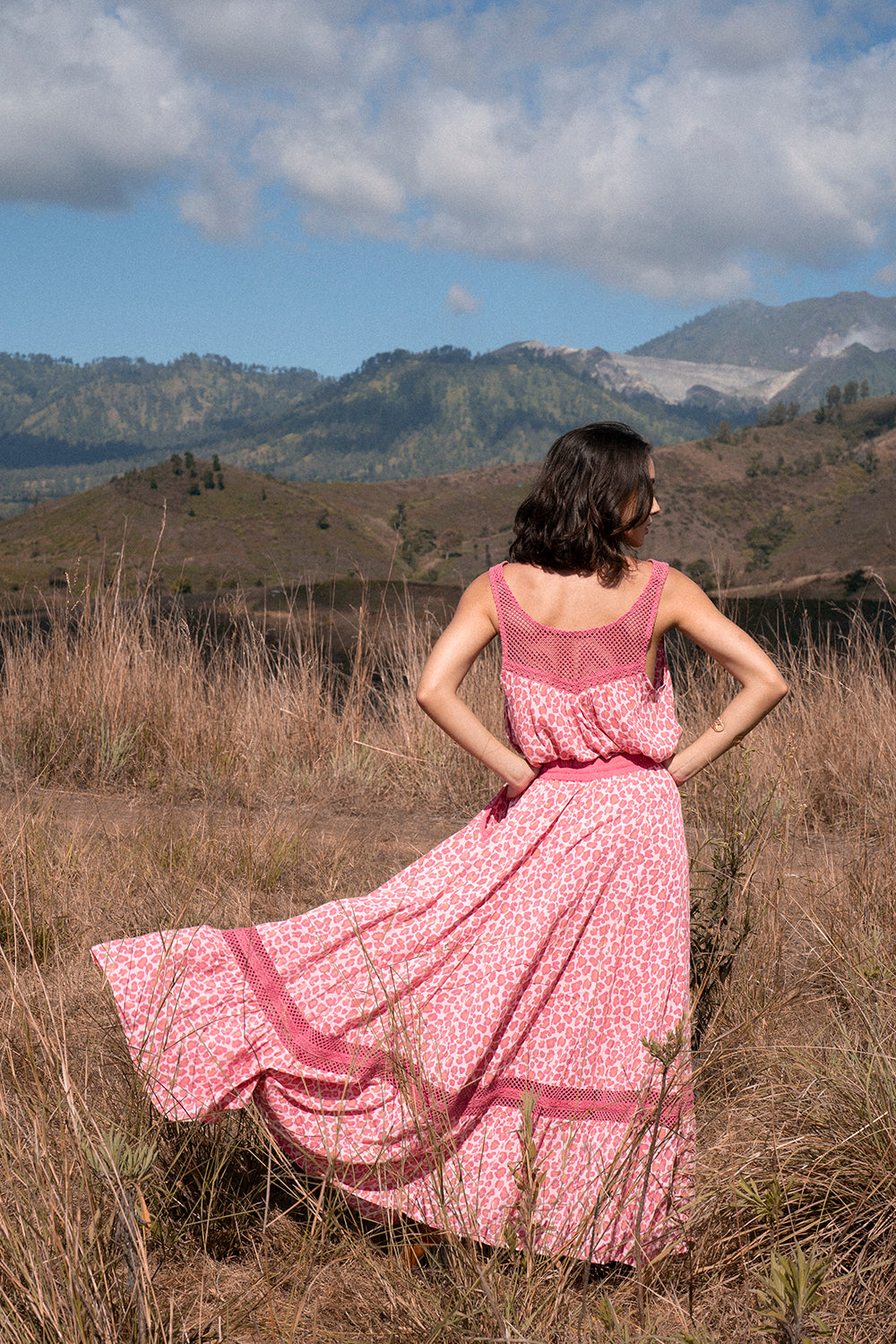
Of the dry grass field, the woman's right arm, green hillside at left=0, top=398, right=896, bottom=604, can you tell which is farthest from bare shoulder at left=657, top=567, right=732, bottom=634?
green hillside at left=0, top=398, right=896, bottom=604

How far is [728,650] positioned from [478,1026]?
2.54 ft

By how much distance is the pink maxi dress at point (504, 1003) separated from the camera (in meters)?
1.61

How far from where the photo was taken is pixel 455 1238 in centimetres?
154

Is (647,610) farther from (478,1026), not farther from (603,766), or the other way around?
(478,1026)

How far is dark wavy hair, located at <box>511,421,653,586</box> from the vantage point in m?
1.76

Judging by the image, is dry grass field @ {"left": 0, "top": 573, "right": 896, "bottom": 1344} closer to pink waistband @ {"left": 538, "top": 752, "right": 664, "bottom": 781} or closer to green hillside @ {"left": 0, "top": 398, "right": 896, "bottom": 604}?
pink waistband @ {"left": 538, "top": 752, "right": 664, "bottom": 781}

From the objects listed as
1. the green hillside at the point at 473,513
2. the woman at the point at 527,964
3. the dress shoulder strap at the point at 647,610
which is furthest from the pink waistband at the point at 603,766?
the green hillside at the point at 473,513

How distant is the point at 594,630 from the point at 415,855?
228 cm

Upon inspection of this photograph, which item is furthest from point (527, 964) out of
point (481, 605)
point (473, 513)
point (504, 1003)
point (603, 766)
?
point (473, 513)

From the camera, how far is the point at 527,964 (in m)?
1.66

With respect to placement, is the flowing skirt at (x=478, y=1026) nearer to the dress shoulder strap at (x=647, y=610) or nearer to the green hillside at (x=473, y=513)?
the dress shoulder strap at (x=647, y=610)

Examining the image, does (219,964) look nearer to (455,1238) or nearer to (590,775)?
(455,1238)

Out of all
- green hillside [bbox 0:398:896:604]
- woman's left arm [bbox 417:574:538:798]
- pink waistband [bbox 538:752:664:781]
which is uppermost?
green hillside [bbox 0:398:896:604]

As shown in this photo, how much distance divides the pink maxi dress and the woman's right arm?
4cm
